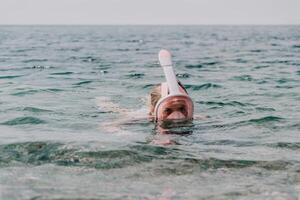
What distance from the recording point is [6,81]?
60.1ft

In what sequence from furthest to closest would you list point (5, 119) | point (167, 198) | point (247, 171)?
point (5, 119)
point (247, 171)
point (167, 198)

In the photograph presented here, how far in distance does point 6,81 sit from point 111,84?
12.5 ft

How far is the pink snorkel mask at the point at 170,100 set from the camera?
873cm

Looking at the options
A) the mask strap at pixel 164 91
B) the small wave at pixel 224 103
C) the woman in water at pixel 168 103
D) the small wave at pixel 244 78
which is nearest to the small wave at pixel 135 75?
the small wave at pixel 244 78

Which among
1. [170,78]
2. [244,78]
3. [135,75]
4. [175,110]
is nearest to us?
[170,78]

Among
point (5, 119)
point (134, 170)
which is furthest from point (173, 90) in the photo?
point (5, 119)

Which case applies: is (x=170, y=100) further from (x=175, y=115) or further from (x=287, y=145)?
(x=287, y=145)

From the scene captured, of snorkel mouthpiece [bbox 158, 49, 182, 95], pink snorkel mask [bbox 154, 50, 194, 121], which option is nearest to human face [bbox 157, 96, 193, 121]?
pink snorkel mask [bbox 154, 50, 194, 121]

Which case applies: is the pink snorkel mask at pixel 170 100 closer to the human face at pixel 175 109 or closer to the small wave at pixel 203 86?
the human face at pixel 175 109

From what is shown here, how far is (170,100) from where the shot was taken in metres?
8.79

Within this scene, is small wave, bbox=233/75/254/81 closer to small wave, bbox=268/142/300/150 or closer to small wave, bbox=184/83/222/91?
small wave, bbox=184/83/222/91

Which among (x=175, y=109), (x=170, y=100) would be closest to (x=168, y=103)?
(x=170, y=100)

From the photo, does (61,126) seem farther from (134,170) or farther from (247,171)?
(247,171)

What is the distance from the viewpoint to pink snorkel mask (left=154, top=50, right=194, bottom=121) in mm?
8734
